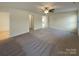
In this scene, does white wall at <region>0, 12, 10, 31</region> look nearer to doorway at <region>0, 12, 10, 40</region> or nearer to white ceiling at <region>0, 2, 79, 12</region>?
doorway at <region>0, 12, 10, 40</region>

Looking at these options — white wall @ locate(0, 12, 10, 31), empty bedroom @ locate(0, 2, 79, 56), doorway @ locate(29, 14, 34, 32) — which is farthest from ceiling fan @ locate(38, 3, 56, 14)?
white wall @ locate(0, 12, 10, 31)

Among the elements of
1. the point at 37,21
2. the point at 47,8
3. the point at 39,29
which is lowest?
the point at 39,29

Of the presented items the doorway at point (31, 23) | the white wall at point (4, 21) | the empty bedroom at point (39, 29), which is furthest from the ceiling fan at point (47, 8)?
the white wall at point (4, 21)

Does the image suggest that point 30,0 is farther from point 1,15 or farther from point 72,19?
point 72,19

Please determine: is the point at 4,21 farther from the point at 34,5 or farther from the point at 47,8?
the point at 47,8

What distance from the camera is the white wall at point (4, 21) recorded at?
4.96ft

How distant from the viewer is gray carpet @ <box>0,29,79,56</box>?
5.11 feet

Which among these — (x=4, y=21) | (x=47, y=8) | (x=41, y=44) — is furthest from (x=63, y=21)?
(x=4, y=21)

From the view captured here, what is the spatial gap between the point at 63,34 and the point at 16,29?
59cm

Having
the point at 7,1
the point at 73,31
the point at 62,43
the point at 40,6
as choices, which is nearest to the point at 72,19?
the point at 73,31

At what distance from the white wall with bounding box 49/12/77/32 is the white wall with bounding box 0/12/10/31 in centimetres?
53

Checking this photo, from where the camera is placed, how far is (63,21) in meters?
1.60

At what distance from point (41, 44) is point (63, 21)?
404mm

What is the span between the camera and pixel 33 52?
1.60 meters
